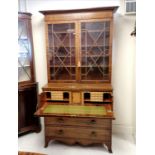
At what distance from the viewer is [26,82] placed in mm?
2975

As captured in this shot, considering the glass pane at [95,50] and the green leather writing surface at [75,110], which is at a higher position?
the glass pane at [95,50]

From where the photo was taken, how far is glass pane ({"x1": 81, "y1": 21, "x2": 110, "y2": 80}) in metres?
2.67

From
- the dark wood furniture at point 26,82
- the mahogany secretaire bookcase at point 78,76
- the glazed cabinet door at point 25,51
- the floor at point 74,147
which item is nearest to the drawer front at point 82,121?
the mahogany secretaire bookcase at point 78,76

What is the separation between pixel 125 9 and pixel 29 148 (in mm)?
2646

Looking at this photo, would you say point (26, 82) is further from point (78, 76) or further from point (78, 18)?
point (78, 18)

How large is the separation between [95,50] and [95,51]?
16 millimetres

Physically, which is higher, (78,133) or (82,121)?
(82,121)

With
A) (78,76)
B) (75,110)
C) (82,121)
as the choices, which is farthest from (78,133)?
(78,76)

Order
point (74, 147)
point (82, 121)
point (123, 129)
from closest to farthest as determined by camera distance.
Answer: point (82, 121) → point (74, 147) → point (123, 129)

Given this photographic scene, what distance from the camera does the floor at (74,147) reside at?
8.30 feet

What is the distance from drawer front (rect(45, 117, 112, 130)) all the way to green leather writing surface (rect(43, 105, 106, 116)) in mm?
116

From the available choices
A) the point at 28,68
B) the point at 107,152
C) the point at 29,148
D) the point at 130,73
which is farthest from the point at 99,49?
the point at 29,148

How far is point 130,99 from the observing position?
3018 mm

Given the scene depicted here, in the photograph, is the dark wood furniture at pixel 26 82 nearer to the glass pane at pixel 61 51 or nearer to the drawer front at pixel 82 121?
the glass pane at pixel 61 51
